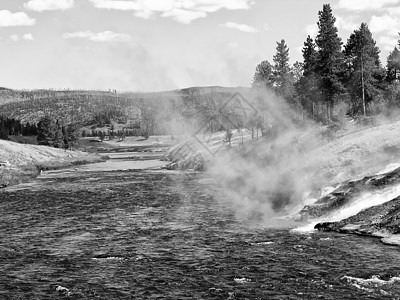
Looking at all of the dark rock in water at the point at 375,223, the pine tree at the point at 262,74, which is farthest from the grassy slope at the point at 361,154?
the pine tree at the point at 262,74

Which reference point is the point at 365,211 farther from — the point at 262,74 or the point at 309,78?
the point at 262,74

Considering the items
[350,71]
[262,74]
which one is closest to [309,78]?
[350,71]

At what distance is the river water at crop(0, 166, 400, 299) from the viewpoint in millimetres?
26547

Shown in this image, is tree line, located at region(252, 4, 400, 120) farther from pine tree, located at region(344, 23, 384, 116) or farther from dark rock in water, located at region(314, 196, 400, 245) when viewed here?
dark rock in water, located at region(314, 196, 400, 245)

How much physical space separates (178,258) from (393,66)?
8381 cm

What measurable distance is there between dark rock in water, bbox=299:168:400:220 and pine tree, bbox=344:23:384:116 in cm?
4279

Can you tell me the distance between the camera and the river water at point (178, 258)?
87.1 feet

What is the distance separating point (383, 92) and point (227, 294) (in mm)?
80473

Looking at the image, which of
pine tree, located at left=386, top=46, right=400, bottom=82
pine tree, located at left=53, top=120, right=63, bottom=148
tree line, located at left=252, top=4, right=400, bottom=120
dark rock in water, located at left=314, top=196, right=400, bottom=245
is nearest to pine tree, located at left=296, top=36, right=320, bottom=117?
tree line, located at left=252, top=4, right=400, bottom=120

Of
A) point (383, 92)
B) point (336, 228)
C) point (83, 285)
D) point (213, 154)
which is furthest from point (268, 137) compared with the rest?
point (83, 285)

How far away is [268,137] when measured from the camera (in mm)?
101812

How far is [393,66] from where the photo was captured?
101 meters

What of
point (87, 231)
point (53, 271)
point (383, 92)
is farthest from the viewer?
point (383, 92)

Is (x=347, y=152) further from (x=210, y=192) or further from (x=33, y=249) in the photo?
(x=33, y=249)
